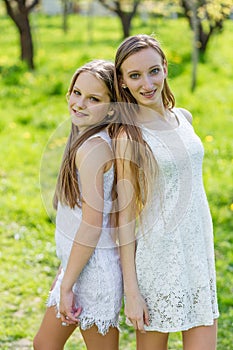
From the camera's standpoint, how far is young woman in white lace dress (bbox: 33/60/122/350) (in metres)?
2.12

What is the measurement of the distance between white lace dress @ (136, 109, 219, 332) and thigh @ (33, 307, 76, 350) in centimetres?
32

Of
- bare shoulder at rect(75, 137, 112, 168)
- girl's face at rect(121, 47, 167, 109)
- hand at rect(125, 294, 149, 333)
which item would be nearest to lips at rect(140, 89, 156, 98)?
girl's face at rect(121, 47, 167, 109)

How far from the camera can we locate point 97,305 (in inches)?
86.6

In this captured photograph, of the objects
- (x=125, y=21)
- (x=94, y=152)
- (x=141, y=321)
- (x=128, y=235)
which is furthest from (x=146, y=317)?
(x=125, y=21)

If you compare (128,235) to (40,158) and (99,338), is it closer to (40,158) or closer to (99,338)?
(99,338)

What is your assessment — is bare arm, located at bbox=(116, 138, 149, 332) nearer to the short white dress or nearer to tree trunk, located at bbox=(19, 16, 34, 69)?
the short white dress

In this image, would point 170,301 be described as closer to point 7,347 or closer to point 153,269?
point 153,269

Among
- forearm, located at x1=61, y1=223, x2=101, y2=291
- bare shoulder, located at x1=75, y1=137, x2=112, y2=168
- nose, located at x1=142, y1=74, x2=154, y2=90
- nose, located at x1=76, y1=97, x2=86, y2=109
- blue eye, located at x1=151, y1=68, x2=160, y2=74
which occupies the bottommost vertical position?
forearm, located at x1=61, y1=223, x2=101, y2=291

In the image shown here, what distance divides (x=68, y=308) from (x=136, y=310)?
23 cm

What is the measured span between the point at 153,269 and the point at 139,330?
24cm

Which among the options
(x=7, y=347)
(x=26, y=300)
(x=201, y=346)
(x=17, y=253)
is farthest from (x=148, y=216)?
(x=17, y=253)

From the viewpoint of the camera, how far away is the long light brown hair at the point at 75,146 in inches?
85.0

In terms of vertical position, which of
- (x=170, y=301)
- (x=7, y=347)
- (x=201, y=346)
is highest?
(x=170, y=301)

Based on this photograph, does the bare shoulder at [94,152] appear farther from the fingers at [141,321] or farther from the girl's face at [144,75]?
the fingers at [141,321]
